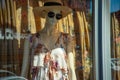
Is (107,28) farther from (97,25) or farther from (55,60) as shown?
(55,60)

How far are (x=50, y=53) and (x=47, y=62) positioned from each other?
98mm

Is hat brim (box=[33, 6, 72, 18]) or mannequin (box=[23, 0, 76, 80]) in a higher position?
hat brim (box=[33, 6, 72, 18])

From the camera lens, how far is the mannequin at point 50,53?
3.40 metres

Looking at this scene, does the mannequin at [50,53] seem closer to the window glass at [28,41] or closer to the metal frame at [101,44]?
the window glass at [28,41]

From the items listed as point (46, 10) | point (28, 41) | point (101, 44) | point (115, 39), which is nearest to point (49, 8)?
point (46, 10)

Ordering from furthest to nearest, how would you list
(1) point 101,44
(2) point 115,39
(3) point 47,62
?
(2) point 115,39 → (1) point 101,44 → (3) point 47,62

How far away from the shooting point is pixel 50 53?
346 centimetres

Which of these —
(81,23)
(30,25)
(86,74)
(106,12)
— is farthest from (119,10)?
(30,25)

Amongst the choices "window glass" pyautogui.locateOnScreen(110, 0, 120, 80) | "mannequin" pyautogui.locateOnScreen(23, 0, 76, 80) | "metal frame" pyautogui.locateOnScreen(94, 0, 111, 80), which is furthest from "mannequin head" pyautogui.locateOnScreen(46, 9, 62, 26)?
"window glass" pyautogui.locateOnScreen(110, 0, 120, 80)

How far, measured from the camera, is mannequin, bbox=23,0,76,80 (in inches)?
134

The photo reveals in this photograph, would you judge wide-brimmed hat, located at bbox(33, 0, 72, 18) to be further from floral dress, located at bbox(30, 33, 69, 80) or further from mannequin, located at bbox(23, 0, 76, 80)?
floral dress, located at bbox(30, 33, 69, 80)

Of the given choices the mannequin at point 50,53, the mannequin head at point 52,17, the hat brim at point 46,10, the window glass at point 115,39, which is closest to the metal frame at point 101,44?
the window glass at point 115,39

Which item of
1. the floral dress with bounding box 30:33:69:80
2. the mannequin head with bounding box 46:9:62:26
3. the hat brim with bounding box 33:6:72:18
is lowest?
the floral dress with bounding box 30:33:69:80

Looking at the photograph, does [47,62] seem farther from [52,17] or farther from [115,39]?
[115,39]
